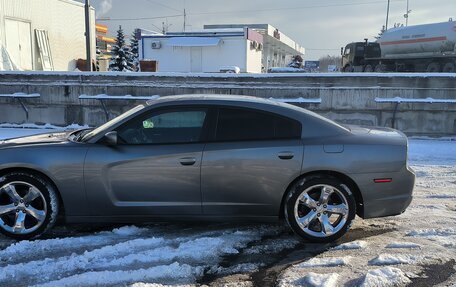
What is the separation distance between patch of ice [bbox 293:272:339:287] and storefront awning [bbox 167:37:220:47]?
36315 millimetres

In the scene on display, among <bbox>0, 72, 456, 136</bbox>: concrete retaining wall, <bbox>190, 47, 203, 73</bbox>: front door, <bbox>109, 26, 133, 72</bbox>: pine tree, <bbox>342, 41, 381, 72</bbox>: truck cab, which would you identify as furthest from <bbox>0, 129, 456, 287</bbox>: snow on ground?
<bbox>109, 26, 133, 72</bbox>: pine tree

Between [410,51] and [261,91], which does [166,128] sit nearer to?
[261,91]

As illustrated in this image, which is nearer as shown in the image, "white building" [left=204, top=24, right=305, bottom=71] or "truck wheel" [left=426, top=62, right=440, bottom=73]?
"truck wheel" [left=426, top=62, right=440, bottom=73]

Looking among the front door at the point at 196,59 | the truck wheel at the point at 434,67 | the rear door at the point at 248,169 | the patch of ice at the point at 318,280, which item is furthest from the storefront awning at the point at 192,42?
the patch of ice at the point at 318,280

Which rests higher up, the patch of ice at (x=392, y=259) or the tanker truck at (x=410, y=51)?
the tanker truck at (x=410, y=51)

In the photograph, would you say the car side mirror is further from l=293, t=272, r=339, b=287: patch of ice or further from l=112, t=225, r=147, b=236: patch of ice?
l=293, t=272, r=339, b=287: patch of ice

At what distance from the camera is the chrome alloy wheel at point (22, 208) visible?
454 centimetres

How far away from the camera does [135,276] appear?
3811 millimetres

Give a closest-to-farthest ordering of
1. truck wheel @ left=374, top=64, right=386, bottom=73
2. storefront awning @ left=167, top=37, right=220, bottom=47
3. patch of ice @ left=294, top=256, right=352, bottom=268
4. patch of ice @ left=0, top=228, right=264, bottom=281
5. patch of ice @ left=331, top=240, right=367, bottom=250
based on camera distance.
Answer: patch of ice @ left=0, top=228, right=264, bottom=281 → patch of ice @ left=294, top=256, right=352, bottom=268 → patch of ice @ left=331, top=240, right=367, bottom=250 → truck wheel @ left=374, top=64, right=386, bottom=73 → storefront awning @ left=167, top=37, right=220, bottom=47

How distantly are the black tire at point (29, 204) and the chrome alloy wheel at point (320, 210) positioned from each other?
246cm

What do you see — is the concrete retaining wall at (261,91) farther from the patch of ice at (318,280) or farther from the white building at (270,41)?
the white building at (270,41)

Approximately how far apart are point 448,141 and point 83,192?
30.4 feet

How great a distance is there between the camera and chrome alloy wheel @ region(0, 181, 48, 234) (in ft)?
14.9

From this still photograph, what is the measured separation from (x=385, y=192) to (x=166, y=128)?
2336mm
